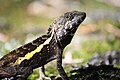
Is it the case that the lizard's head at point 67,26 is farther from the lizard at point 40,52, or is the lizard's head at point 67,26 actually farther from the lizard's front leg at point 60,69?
the lizard's front leg at point 60,69

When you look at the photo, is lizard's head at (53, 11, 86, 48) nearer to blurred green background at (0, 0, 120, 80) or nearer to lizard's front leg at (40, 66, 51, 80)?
lizard's front leg at (40, 66, 51, 80)

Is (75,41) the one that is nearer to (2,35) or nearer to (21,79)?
(2,35)

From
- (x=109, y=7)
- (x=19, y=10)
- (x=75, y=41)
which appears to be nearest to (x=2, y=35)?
(x=75, y=41)

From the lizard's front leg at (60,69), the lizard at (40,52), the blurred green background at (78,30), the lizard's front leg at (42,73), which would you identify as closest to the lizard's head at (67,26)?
the lizard at (40,52)

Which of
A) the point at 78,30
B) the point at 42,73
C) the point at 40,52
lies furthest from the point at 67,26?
the point at 78,30

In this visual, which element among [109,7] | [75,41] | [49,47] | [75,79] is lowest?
[75,79]

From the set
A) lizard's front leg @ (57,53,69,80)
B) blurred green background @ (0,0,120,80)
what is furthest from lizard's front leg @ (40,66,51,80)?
lizard's front leg @ (57,53,69,80)

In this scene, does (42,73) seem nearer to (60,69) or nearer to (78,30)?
(60,69)
